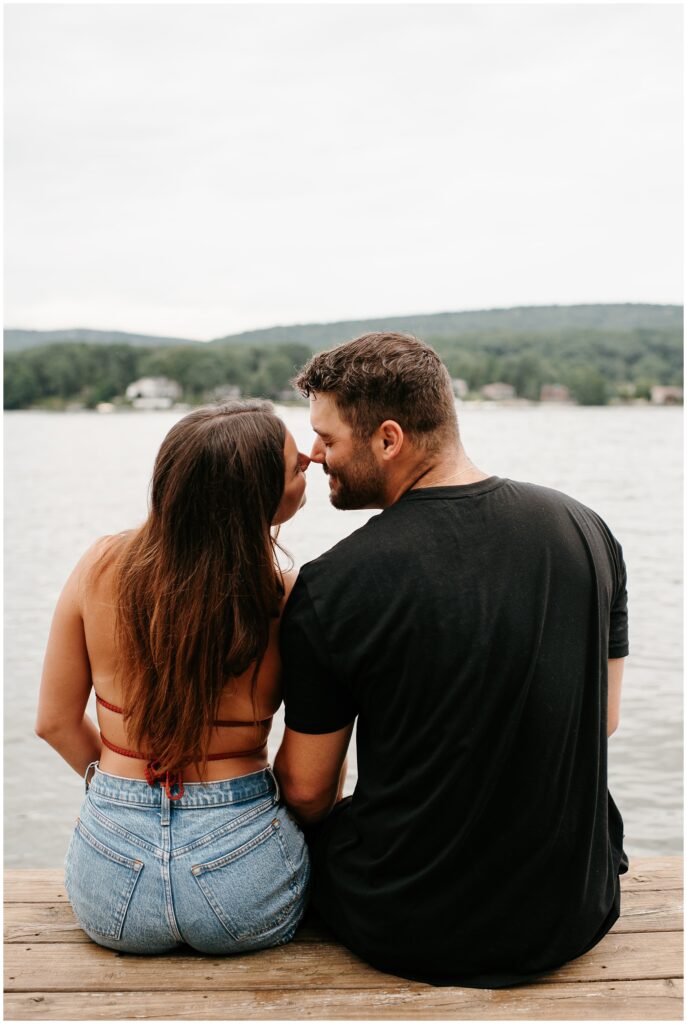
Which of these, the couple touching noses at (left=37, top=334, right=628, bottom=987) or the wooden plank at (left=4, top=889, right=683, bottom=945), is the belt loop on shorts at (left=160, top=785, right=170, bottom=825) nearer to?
the couple touching noses at (left=37, top=334, right=628, bottom=987)

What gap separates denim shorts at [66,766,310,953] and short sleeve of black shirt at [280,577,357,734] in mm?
233

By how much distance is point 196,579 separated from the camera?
5.92ft

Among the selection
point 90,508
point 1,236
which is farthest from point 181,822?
point 90,508

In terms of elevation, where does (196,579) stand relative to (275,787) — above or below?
above

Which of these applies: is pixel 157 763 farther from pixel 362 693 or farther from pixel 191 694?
pixel 362 693

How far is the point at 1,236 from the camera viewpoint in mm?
2875

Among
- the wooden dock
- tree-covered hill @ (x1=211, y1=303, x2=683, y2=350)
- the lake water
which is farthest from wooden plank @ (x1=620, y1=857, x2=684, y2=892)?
tree-covered hill @ (x1=211, y1=303, x2=683, y2=350)

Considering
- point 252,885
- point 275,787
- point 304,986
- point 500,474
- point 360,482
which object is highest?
point 360,482

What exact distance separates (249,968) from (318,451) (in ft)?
3.66

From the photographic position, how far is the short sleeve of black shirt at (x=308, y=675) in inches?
68.1

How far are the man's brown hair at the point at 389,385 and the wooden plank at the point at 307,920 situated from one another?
1.17 m

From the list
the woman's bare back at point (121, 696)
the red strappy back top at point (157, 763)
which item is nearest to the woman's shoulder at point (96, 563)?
the woman's bare back at point (121, 696)

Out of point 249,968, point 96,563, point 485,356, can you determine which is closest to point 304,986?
point 249,968

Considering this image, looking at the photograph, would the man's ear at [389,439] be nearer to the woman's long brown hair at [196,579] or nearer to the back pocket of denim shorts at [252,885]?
the woman's long brown hair at [196,579]
